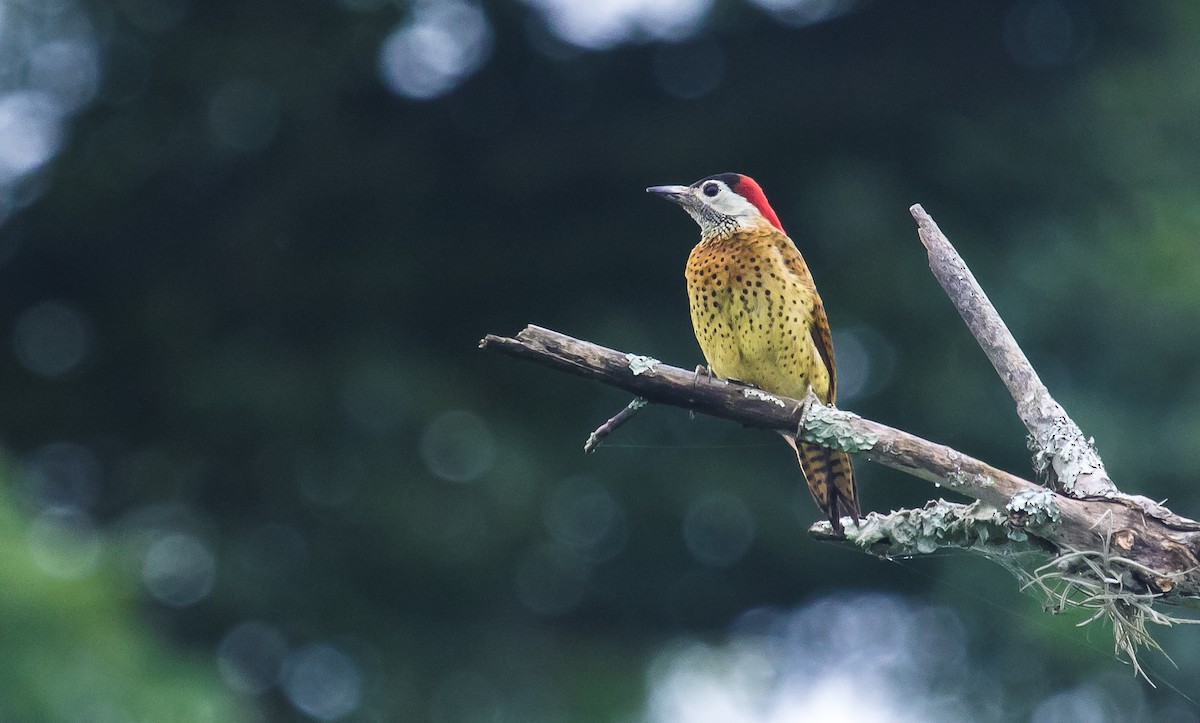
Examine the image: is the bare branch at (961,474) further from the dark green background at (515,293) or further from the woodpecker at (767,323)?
the dark green background at (515,293)

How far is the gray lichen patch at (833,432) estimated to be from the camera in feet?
9.99

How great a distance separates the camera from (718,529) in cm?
998

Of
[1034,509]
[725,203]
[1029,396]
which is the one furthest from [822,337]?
[1034,509]

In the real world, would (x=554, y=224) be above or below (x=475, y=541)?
above

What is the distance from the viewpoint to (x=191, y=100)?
9.35m

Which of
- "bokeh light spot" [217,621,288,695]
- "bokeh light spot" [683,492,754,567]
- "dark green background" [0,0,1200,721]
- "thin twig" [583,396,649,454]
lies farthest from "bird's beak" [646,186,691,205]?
"bokeh light spot" [217,621,288,695]

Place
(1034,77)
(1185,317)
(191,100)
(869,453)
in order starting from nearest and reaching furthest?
(869,453) < (1185,317) < (191,100) < (1034,77)

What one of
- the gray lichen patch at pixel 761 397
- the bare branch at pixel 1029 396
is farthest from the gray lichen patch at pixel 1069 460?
the gray lichen patch at pixel 761 397

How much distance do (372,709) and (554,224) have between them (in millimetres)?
3245

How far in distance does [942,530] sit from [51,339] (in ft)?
25.9

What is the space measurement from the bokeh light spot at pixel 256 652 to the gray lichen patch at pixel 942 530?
6.95 m

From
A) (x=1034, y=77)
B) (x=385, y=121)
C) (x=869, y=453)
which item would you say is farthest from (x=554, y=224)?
(x=869, y=453)

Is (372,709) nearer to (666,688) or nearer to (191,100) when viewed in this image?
(666,688)

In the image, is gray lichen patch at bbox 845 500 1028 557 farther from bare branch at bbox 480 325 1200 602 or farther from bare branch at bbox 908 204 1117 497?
bare branch at bbox 908 204 1117 497
